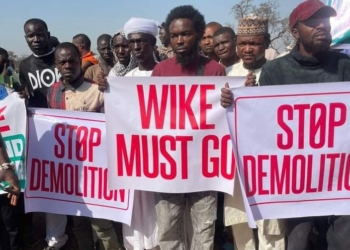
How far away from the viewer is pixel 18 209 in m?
4.20

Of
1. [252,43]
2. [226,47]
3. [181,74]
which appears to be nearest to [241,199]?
[181,74]

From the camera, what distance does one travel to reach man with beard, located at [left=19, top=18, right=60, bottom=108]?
14.8 ft

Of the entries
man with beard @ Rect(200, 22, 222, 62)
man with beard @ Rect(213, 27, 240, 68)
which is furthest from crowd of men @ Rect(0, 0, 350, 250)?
man with beard @ Rect(200, 22, 222, 62)

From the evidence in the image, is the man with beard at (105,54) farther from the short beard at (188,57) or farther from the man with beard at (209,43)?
the short beard at (188,57)

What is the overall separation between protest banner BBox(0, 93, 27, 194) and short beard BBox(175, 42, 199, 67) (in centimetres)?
136

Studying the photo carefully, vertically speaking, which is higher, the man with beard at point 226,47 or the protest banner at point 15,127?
the man with beard at point 226,47

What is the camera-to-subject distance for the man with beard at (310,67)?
10.9 ft

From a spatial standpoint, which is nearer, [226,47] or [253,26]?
[253,26]

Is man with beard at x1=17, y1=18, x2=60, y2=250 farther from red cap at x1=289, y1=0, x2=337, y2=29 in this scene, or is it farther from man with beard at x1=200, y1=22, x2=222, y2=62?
red cap at x1=289, y1=0, x2=337, y2=29

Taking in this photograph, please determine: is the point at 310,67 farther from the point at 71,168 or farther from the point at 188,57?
the point at 71,168

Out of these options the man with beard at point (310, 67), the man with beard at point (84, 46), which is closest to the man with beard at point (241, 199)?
the man with beard at point (310, 67)

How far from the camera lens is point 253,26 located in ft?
13.1

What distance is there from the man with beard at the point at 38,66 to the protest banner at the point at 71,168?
518 millimetres

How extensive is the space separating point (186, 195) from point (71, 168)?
3.28 feet
